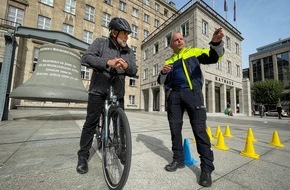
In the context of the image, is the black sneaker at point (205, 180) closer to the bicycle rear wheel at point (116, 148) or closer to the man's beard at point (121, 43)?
the bicycle rear wheel at point (116, 148)

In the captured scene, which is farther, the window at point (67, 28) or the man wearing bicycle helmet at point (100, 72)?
the window at point (67, 28)

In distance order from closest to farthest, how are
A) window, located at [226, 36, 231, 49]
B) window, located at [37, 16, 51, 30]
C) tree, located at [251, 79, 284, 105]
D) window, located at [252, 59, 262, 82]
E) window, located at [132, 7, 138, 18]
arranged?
window, located at [37, 16, 51, 30]
window, located at [226, 36, 231, 49]
window, located at [132, 7, 138, 18]
tree, located at [251, 79, 284, 105]
window, located at [252, 59, 262, 82]

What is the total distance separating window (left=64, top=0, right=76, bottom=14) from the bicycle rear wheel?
856 inches

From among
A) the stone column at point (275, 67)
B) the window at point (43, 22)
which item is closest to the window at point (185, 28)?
the window at point (43, 22)

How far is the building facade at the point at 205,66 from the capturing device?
1584cm

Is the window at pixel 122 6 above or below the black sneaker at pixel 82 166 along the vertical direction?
above

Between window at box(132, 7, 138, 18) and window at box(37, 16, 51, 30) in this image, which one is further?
window at box(132, 7, 138, 18)

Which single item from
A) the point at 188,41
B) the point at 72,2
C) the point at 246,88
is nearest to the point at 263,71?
the point at 246,88

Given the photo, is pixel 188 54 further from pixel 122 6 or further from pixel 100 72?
pixel 122 6

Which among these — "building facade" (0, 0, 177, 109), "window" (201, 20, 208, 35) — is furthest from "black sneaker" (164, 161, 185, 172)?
"window" (201, 20, 208, 35)

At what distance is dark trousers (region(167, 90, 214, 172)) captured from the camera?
1855mm

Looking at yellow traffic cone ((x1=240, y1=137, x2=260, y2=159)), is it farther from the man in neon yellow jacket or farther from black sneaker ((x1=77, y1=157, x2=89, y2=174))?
A: black sneaker ((x1=77, y1=157, x2=89, y2=174))

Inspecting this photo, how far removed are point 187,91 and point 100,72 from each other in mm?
1187

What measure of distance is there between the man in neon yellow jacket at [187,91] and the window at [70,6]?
21211 mm
